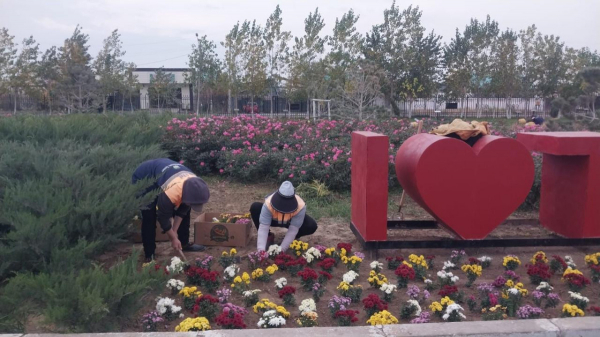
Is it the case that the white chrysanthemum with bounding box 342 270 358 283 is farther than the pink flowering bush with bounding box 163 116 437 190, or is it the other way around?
the pink flowering bush with bounding box 163 116 437 190

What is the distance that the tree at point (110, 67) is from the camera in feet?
113

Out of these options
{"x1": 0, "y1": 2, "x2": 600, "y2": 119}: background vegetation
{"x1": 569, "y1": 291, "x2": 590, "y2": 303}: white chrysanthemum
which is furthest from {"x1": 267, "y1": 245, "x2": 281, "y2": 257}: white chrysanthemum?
{"x1": 0, "y1": 2, "x2": 600, "y2": 119}: background vegetation

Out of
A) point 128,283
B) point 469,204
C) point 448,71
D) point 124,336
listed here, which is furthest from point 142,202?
point 448,71

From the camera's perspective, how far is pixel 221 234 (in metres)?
6.38

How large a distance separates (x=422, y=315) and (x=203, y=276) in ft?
6.16

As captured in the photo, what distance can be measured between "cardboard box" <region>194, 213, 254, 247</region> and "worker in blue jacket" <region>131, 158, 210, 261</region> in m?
0.12

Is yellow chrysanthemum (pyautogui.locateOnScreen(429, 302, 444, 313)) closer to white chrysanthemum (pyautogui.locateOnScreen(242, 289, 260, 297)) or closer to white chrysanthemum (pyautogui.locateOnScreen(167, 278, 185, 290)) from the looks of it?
white chrysanthemum (pyautogui.locateOnScreen(242, 289, 260, 297))

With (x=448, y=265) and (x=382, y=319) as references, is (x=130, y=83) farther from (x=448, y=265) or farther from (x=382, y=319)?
(x=382, y=319)

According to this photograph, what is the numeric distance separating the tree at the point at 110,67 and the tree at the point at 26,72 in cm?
360

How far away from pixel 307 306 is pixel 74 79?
30029 millimetres

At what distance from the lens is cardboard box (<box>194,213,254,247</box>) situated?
6.32 m

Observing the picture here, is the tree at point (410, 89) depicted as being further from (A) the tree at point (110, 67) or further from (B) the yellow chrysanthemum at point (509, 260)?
(B) the yellow chrysanthemum at point (509, 260)

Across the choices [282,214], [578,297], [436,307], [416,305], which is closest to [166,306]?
[282,214]

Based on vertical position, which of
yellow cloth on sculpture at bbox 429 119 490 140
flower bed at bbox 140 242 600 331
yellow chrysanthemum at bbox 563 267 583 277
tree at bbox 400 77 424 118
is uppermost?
tree at bbox 400 77 424 118
